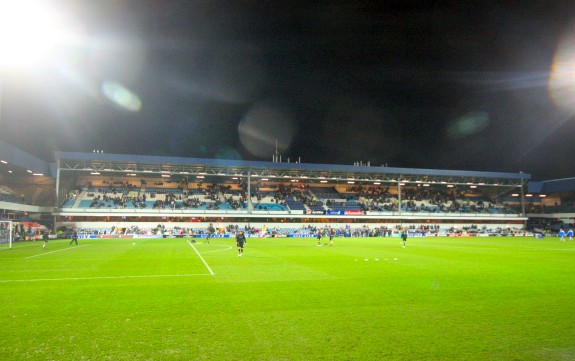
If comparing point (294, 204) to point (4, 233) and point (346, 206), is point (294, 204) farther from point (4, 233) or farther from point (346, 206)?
point (4, 233)

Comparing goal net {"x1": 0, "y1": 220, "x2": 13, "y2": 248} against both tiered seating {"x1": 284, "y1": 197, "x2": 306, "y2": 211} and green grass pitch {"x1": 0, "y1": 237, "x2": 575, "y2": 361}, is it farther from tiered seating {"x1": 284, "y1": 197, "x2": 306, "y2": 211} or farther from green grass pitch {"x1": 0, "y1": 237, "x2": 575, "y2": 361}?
tiered seating {"x1": 284, "y1": 197, "x2": 306, "y2": 211}

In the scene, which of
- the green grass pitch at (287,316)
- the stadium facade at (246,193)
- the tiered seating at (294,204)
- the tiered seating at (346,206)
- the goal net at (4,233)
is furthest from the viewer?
the tiered seating at (346,206)

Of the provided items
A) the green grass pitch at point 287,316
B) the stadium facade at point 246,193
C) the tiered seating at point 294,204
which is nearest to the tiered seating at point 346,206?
the stadium facade at point 246,193

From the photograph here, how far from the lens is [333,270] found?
16875mm

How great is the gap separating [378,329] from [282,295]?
4057mm

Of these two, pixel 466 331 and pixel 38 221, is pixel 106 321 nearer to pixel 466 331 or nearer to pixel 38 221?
pixel 466 331

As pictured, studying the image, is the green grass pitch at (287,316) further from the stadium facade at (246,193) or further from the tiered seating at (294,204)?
the tiered seating at (294,204)

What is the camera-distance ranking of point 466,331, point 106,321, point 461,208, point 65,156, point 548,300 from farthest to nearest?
point 461,208, point 65,156, point 548,300, point 106,321, point 466,331

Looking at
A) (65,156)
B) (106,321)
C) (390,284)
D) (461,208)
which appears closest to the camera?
(106,321)

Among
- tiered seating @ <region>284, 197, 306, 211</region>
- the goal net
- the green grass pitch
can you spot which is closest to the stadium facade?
tiered seating @ <region>284, 197, 306, 211</region>

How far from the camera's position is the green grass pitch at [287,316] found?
249 inches

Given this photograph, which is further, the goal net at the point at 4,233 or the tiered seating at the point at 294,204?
the tiered seating at the point at 294,204

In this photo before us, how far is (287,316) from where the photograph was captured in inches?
340

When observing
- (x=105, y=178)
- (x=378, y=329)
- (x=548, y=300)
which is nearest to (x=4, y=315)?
(x=378, y=329)
